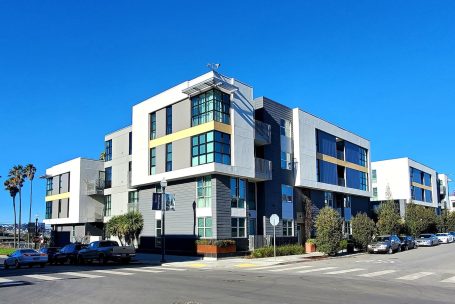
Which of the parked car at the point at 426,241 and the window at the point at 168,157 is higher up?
the window at the point at 168,157

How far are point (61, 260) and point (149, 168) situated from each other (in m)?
10.2

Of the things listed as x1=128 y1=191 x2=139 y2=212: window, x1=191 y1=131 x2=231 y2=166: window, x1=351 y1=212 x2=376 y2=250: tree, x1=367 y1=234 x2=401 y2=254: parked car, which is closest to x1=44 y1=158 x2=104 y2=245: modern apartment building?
x1=128 y1=191 x2=139 y2=212: window

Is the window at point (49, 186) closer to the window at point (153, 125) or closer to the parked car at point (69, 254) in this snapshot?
the window at point (153, 125)

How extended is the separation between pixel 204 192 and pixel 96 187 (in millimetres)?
22248

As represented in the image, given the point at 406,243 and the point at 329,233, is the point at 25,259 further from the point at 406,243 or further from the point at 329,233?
the point at 406,243

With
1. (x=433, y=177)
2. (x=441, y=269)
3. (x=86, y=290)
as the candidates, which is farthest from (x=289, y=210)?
(x=433, y=177)

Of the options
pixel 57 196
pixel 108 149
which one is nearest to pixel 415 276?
pixel 108 149

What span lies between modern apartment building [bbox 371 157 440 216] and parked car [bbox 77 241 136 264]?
4690 centimetres

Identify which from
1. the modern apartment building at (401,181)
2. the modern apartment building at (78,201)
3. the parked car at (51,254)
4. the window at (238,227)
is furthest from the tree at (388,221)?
the parked car at (51,254)

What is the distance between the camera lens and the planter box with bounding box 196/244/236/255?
31141 millimetres

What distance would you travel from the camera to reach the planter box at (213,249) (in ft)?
102

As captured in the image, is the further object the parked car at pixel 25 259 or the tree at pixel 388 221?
the tree at pixel 388 221

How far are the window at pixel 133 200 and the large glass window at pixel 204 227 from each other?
12145 mm

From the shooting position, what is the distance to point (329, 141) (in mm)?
47875
